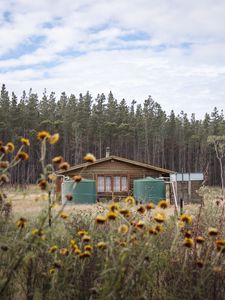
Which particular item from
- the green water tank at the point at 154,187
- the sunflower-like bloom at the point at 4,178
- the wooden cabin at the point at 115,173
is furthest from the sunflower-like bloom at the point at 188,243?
the wooden cabin at the point at 115,173

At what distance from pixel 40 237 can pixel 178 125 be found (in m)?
66.8

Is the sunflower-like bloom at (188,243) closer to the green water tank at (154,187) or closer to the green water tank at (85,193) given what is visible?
the green water tank at (154,187)

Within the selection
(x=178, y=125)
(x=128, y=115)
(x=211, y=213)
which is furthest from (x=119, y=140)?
(x=211, y=213)

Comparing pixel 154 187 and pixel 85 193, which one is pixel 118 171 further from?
pixel 154 187

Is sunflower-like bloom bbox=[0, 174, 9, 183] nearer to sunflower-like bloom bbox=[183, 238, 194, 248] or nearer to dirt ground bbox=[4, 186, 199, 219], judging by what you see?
dirt ground bbox=[4, 186, 199, 219]

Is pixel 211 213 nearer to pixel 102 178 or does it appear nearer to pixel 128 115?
pixel 102 178

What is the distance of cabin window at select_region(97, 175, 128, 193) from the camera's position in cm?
2556

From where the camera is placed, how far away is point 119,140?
208 ft

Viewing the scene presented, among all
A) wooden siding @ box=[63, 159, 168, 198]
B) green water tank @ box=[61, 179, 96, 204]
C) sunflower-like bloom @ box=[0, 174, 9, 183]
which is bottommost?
green water tank @ box=[61, 179, 96, 204]

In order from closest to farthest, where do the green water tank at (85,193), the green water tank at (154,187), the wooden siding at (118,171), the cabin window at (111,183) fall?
the green water tank at (154,187), the green water tank at (85,193), the cabin window at (111,183), the wooden siding at (118,171)

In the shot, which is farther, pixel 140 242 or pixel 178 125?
pixel 178 125

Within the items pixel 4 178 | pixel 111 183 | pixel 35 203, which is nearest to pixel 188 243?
pixel 4 178

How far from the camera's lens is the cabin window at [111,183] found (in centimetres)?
2556

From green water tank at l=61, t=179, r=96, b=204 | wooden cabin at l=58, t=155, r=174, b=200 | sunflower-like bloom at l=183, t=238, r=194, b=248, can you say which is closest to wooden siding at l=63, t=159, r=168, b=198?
wooden cabin at l=58, t=155, r=174, b=200
